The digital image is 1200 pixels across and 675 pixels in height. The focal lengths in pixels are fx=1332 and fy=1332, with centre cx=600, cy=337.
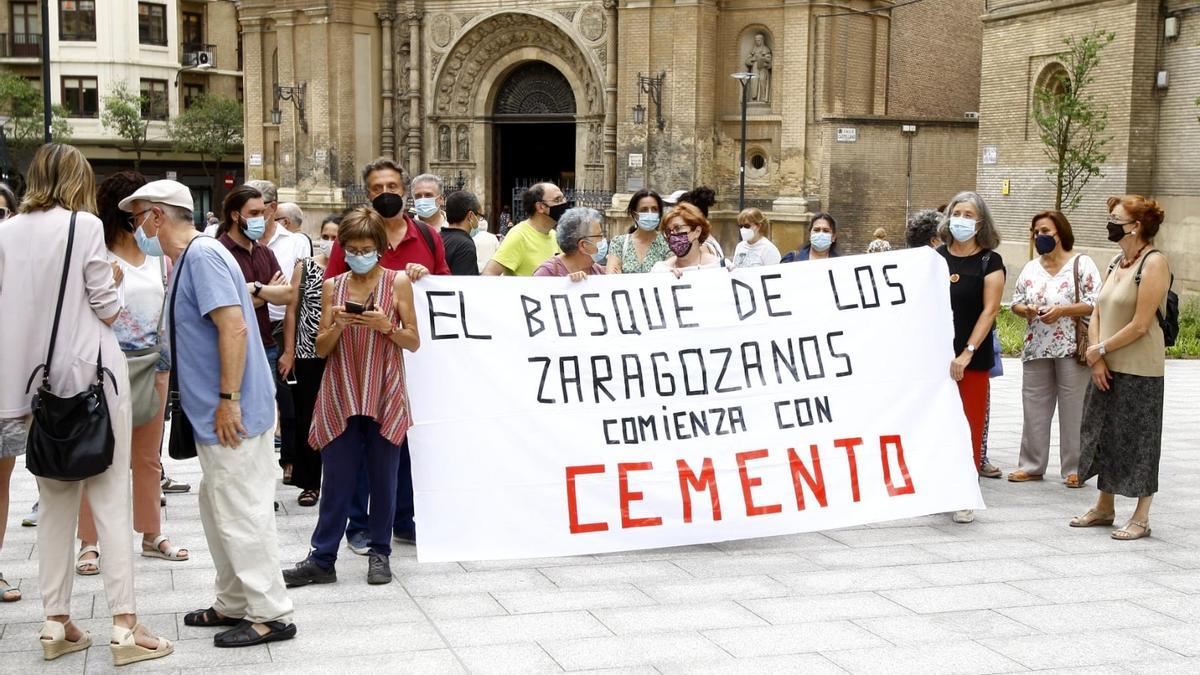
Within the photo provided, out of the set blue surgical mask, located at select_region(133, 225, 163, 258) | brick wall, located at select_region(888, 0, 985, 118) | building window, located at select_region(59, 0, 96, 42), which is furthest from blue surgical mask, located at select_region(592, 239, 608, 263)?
building window, located at select_region(59, 0, 96, 42)

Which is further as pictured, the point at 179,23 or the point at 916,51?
the point at 179,23

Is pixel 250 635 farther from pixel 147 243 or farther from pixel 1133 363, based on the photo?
pixel 1133 363

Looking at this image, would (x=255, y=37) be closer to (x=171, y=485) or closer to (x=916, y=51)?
(x=916, y=51)

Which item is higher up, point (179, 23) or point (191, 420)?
point (179, 23)

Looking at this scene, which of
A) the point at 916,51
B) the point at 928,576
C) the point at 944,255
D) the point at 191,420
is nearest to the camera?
the point at 191,420

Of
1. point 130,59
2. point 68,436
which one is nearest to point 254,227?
point 68,436

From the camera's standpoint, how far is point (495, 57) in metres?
37.8

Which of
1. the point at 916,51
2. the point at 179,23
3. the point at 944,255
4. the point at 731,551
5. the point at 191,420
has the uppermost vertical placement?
the point at 179,23

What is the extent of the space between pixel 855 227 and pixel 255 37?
19.9 metres

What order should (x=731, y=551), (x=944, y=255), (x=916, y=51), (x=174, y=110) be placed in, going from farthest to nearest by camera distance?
(x=174, y=110)
(x=916, y=51)
(x=944, y=255)
(x=731, y=551)

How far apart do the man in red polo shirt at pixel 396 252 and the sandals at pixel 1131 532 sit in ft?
13.8

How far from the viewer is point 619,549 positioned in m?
7.42

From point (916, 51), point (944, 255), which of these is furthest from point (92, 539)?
point (916, 51)

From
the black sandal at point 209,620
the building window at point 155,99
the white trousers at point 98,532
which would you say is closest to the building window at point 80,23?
the building window at point 155,99
